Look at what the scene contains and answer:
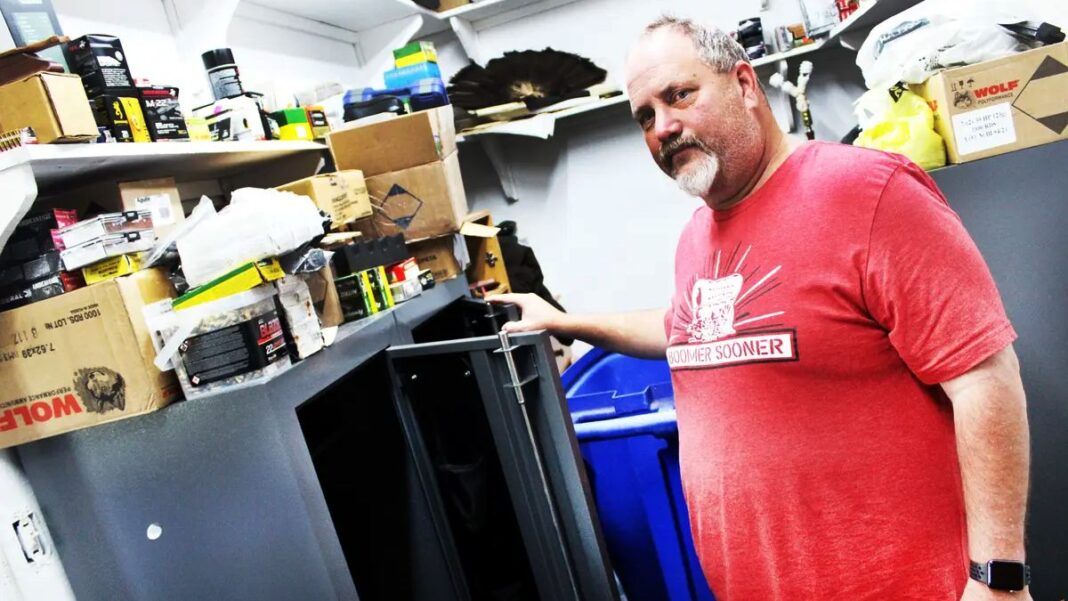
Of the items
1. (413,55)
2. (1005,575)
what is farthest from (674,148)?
(413,55)

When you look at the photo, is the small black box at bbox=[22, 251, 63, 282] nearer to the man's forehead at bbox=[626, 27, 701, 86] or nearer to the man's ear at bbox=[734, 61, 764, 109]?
the man's forehead at bbox=[626, 27, 701, 86]

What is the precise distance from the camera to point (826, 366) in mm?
1004

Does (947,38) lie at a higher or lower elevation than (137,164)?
lower

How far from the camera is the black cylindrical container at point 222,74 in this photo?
65.9 inches

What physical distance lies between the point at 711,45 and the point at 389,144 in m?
1.12

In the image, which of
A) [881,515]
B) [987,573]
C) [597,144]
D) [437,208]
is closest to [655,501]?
[881,515]

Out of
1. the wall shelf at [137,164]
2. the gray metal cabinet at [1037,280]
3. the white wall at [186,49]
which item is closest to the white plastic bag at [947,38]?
the gray metal cabinet at [1037,280]

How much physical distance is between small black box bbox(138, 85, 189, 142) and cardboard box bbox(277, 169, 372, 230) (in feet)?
1.02

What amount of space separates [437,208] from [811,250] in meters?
1.22

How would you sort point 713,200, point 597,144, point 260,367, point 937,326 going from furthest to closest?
point 597,144, point 713,200, point 260,367, point 937,326

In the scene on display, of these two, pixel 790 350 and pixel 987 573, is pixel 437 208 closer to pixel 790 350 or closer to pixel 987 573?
pixel 790 350

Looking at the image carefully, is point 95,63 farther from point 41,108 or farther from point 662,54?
point 662,54

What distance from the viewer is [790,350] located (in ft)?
3.35

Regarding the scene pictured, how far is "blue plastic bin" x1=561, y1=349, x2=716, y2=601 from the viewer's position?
1.41 meters
